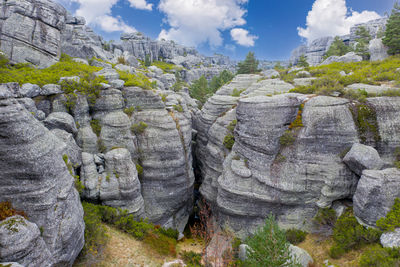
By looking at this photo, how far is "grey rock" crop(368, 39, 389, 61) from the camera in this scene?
3309cm

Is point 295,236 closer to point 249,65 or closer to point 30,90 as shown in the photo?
point 30,90

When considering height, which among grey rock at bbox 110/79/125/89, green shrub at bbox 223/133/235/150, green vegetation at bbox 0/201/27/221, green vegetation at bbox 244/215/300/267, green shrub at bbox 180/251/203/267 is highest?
grey rock at bbox 110/79/125/89

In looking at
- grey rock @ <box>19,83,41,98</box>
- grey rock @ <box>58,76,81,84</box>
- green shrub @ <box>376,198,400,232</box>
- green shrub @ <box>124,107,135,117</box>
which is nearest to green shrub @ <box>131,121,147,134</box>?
green shrub @ <box>124,107,135,117</box>

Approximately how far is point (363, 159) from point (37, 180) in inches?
811

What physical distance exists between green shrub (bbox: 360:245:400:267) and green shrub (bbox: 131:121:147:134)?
19712mm

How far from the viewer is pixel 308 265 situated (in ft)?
43.9

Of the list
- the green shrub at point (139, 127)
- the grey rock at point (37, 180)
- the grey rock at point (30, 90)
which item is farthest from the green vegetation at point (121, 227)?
the grey rock at point (30, 90)

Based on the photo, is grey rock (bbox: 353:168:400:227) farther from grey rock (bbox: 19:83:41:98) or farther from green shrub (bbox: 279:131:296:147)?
grey rock (bbox: 19:83:41:98)

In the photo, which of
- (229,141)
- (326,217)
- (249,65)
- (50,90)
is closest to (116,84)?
(50,90)

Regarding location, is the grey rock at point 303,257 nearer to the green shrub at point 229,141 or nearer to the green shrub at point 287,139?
the green shrub at point 287,139

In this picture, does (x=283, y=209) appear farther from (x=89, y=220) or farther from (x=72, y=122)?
(x=72, y=122)

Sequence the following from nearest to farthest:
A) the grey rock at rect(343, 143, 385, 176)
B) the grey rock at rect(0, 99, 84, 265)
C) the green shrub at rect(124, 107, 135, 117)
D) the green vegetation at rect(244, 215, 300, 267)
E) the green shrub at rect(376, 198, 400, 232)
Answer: the grey rock at rect(0, 99, 84, 265), the green vegetation at rect(244, 215, 300, 267), the green shrub at rect(376, 198, 400, 232), the grey rock at rect(343, 143, 385, 176), the green shrub at rect(124, 107, 135, 117)

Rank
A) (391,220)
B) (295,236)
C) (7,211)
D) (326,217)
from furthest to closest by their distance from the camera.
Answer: (295,236), (326,217), (391,220), (7,211)

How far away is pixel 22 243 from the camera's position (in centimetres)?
896
